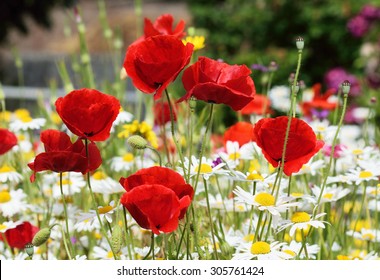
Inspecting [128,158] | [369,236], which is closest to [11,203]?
[128,158]

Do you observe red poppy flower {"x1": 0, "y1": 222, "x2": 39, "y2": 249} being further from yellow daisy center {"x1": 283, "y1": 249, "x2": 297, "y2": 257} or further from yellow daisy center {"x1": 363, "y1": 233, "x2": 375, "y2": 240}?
yellow daisy center {"x1": 363, "y1": 233, "x2": 375, "y2": 240}

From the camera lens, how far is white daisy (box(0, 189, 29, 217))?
109 centimetres

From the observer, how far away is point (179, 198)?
0.75 m

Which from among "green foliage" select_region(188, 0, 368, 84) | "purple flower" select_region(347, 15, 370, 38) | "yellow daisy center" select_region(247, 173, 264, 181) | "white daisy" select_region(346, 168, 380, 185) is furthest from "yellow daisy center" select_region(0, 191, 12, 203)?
"green foliage" select_region(188, 0, 368, 84)

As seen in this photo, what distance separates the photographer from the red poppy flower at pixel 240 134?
3.75 feet

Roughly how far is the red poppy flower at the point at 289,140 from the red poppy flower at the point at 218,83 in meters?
0.04

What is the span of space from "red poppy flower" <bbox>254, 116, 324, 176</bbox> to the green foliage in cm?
388

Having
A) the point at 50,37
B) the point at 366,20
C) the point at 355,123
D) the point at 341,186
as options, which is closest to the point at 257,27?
the point at 366,20

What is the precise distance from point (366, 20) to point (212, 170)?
138 inches

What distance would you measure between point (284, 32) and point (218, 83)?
4.75 meters

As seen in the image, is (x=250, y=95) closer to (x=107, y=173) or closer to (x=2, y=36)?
(x=107, y=173)

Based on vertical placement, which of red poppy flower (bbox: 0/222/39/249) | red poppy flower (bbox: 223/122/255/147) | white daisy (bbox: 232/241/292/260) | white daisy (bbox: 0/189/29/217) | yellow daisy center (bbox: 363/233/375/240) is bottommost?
yellow daisy center (bbox: 363/233/375/240)

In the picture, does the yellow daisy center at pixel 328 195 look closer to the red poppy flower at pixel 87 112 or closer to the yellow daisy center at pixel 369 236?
the yellow daisy center at pixel 369 236

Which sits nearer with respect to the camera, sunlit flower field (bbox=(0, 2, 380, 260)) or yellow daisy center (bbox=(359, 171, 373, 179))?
sunlit flower field (bbox=(0, 2, 380, 260))
